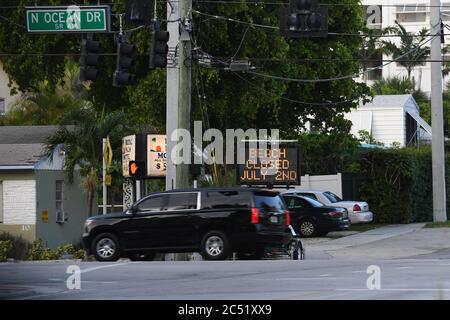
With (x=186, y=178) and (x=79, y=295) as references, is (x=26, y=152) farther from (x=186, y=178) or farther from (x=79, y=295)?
(x=79, y=295)

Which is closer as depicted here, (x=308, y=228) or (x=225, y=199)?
(x=225, y=199)

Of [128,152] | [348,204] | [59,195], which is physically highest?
[128,152]

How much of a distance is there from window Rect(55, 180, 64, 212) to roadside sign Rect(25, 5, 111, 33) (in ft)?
42.9

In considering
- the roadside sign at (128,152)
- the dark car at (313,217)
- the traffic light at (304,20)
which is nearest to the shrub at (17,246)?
the roadside sign at (128,152)

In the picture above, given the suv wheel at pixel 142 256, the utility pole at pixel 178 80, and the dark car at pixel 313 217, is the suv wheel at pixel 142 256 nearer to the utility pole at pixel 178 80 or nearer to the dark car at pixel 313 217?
the utility pole at pixel 178 80

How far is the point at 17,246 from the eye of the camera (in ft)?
105

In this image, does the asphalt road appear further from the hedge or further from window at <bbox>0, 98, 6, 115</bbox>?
window at <bbox>0, 98, 6, 115</bbox>

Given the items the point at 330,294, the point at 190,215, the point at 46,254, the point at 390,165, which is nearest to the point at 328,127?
the point at 390,165

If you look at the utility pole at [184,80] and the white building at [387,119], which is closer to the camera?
the utility pole at [184,80]

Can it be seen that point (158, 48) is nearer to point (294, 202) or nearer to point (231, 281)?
point (231, 281)

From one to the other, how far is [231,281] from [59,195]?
2071 centimetres

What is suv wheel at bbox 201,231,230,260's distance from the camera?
22.9 meters

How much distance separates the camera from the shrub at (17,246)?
31.2 m

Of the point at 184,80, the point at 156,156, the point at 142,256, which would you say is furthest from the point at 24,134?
the point at 142,256
